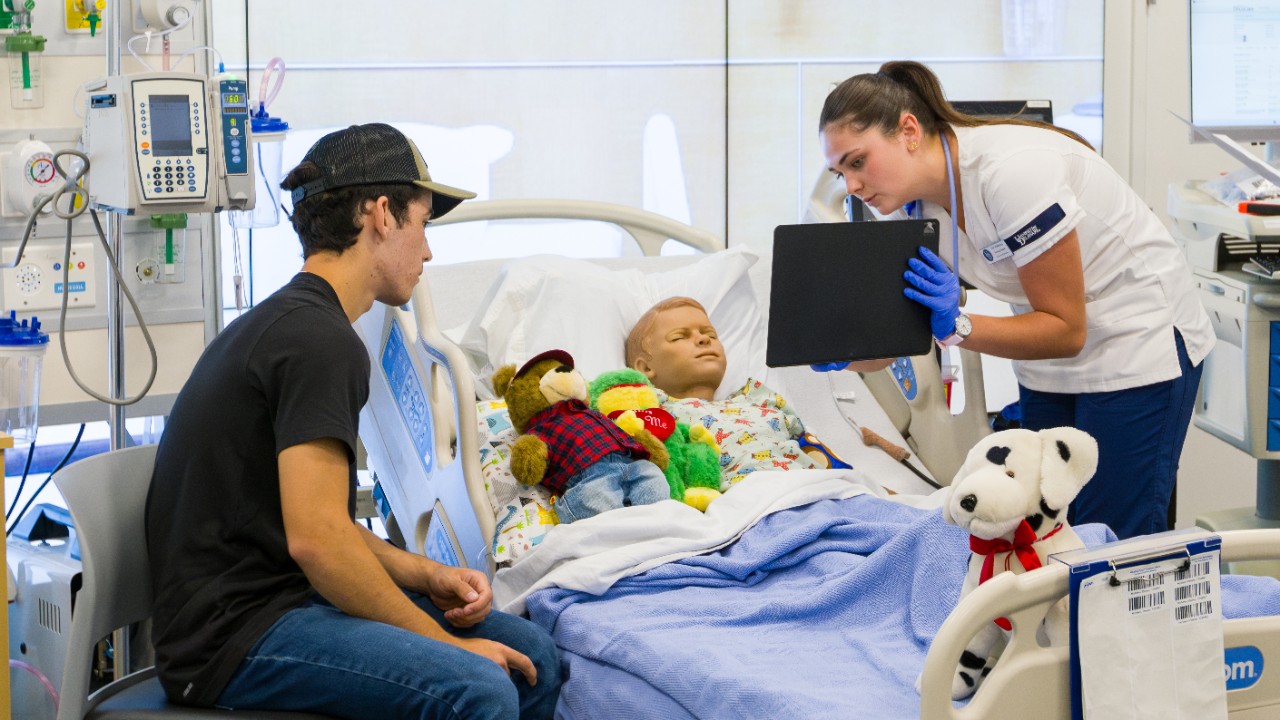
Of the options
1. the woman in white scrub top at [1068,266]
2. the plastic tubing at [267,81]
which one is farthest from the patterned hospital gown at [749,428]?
the plastic tubing at [267,81]

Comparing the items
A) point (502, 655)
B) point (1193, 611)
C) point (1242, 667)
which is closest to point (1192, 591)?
point (1193, 611)

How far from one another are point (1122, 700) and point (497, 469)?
130cm

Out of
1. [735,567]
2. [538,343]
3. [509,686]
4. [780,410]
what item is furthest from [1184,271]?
[509,686]

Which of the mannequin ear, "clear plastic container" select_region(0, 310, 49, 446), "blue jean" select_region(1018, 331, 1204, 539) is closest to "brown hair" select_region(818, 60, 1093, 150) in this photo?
"blue jean" select_region(1018, 331, 1204, 539)

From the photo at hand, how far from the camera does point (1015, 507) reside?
164cm

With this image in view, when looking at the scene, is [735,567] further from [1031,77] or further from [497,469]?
[1031,77]

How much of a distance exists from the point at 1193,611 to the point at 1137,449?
944mm

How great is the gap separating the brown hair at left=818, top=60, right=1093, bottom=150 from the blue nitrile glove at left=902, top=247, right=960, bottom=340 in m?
0.27

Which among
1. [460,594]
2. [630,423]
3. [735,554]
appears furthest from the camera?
[630,423]

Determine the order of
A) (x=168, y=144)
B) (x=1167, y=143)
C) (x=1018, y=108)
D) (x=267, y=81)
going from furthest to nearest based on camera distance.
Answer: (x=1167, y=143), (x=1018, y=108), (x=267, y=81), (x=168, y=144)

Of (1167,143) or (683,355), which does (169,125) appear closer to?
(683,355)

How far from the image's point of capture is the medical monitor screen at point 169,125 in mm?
2676

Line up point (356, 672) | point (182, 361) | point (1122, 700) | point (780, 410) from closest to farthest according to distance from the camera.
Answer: point (1122, 700) < point (356, 672) < point (780, 410) < point (182, 361)

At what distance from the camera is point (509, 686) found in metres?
1.87
